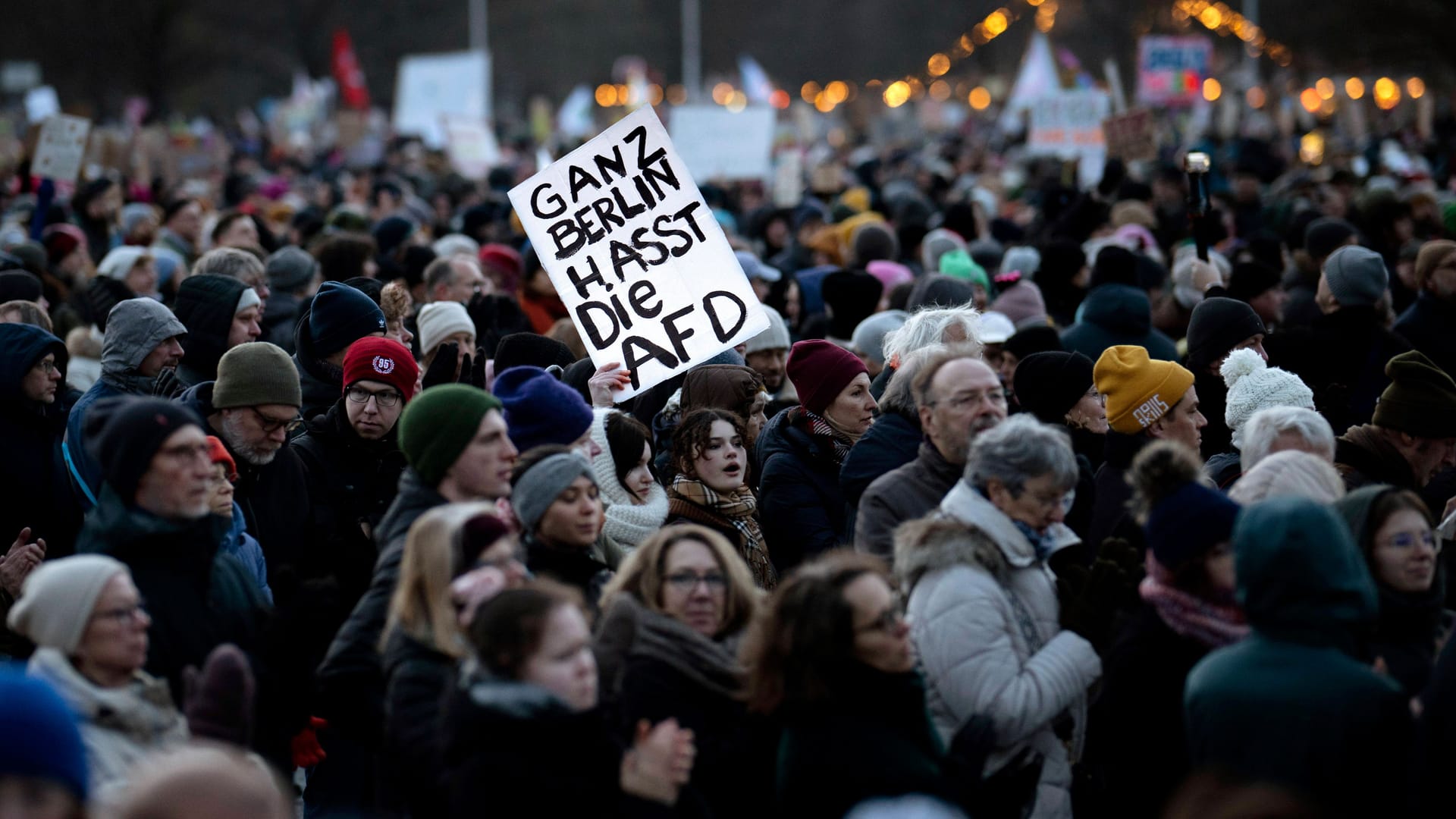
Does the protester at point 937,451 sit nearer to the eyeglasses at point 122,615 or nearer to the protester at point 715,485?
the protester at point 715,485

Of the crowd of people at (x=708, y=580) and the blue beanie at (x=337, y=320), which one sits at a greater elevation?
the blue beanie at (x=337, y=320)

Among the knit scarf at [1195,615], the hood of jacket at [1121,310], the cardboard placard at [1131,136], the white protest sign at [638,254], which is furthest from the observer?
the cardboard placard at [1131,136]

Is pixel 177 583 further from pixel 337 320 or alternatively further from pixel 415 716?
pixel 337 320

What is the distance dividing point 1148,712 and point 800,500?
205 centimetres

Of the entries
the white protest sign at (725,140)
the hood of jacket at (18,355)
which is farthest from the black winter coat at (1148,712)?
the white protest sign at (725,140)

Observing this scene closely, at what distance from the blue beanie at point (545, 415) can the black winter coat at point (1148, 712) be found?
1.96 m

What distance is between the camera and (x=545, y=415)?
5.51 meters

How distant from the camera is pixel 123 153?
1834 cm

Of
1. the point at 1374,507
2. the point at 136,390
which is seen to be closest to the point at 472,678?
the point at 1374,507

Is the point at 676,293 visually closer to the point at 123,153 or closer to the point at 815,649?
the point at 815,649

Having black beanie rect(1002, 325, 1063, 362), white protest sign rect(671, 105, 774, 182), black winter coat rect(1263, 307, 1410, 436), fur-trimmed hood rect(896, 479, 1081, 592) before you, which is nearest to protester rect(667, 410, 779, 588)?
fur-trimmed hood rect(896, 479, 1081, 592)

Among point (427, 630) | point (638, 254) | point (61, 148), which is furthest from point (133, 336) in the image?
point (61, 148)

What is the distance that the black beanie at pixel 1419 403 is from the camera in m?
6.17

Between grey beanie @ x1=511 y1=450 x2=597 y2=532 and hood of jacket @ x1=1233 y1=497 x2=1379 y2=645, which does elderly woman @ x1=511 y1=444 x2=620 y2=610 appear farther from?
hood of jacket @ x1=1233 y1=497 x2=1379 y2=645
